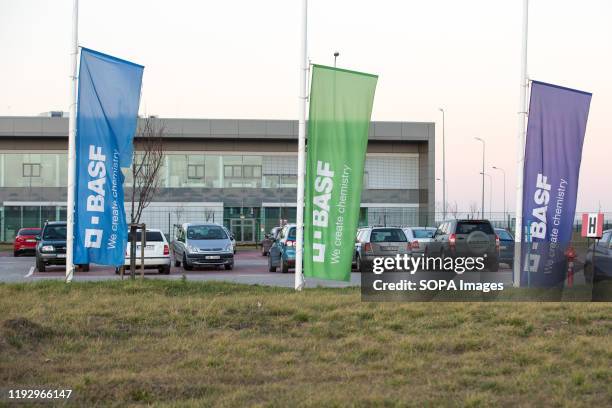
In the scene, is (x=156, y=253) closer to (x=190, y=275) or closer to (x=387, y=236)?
(x=190, y=275)

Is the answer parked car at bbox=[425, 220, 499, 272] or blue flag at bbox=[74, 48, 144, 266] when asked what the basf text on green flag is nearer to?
blue flag at bbox=[74, 48, 144, 266]

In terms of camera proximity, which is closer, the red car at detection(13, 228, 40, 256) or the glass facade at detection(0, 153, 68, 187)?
the red car at detection(13, 228, 40, 256)

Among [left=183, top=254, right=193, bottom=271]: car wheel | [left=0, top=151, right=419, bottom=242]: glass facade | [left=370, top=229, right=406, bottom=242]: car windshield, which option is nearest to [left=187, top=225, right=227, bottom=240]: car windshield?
[left=183, top=254, right=193, bottom=271]: car wheel

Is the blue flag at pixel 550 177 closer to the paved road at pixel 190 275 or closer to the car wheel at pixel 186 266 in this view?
the paved road at pixel 190 275

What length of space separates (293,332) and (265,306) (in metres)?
1.68

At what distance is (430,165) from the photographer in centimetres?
5691

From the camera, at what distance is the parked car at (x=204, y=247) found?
27.5 metres

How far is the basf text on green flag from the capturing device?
15461mm

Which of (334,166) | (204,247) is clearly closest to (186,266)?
(204,247)

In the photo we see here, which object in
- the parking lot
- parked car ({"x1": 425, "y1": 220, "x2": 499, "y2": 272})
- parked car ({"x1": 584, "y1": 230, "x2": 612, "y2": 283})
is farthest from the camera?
parked car ({"x1": 425, "y1": 220, "x2": 499, "y2": 272})

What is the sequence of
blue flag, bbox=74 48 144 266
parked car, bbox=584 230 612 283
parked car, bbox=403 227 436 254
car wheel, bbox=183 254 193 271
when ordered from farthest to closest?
parked car, bbox=403 227 436 254 < car wheel, bbox=183 254 193 271 < parked car, bbox=584 230 612 283 < blue flag, bbox=74 48 144 266

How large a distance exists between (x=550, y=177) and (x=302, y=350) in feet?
29.2

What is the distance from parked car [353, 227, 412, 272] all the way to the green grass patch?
1193cm

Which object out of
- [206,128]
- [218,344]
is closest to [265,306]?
[218,344]
